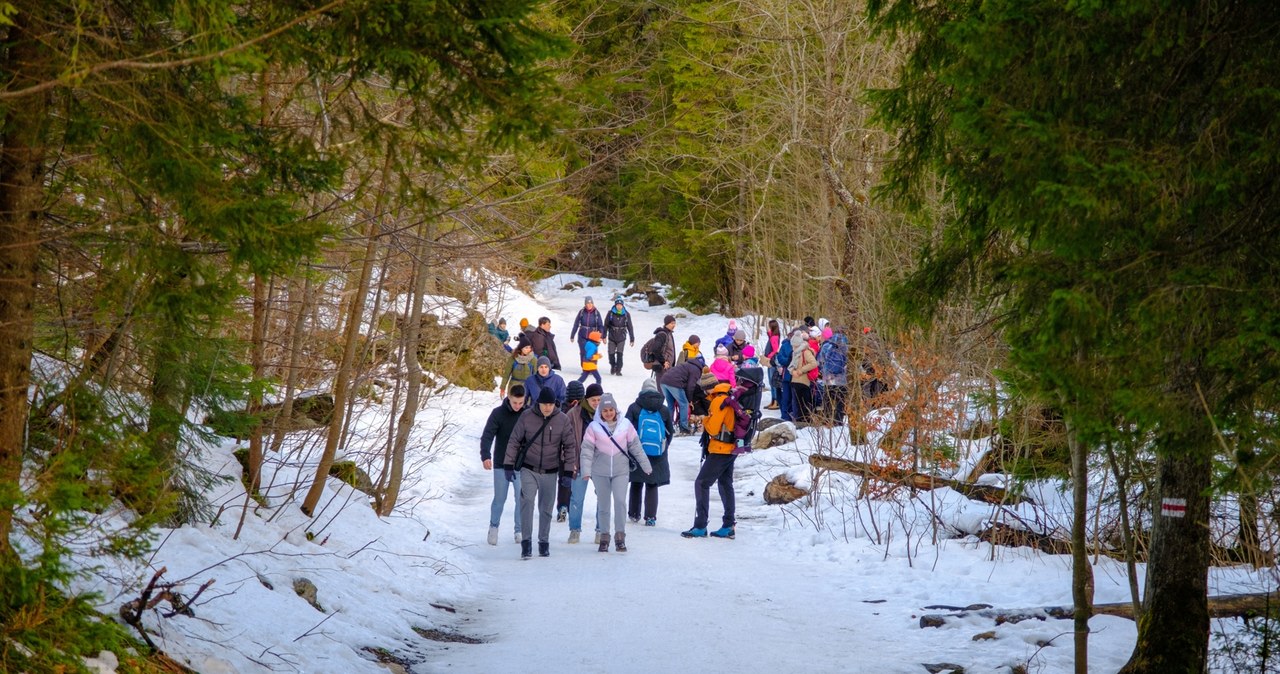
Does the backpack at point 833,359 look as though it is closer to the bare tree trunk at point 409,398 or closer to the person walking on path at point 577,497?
the person walking on path at point 577,497

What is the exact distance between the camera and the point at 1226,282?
5.12 meters

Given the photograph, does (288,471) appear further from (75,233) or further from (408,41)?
(408,41)

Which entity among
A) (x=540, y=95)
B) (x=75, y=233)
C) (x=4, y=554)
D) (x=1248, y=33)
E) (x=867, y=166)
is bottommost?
(x=4, y=554)

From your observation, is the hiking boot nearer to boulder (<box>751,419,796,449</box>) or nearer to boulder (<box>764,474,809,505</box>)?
boulder (<box>764,474,809,505</box>)

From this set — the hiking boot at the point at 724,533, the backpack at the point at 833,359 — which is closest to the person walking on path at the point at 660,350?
the backpack at the point at 833,359

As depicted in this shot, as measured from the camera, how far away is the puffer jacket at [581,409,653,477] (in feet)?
39.6

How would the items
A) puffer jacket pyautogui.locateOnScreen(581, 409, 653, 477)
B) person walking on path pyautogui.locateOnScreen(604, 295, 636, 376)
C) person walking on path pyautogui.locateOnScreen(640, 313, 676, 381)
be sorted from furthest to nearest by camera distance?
person walking on path pyautogui.locateOnScreen(604, 295, 636, 376), person walking on path pyautogui.locateOnScreen(640, 313, 676, 381), puffer jacket pyautogui.locateOnScreen(581, 409, 653, 477)

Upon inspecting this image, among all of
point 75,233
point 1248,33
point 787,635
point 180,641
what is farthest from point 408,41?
point 787,635

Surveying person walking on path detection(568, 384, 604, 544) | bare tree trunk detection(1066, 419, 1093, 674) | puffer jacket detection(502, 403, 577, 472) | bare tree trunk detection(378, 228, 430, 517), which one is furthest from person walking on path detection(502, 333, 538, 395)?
bare tree trunk detection(1066, 419, 1093, 674)

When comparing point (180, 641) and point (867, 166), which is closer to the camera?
point (180, 641)

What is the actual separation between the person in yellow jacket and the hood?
2.28 feet

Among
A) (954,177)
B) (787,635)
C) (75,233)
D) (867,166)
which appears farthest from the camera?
(867,166)

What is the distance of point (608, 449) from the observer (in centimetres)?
1214

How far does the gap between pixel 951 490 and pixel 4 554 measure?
11032 mm
